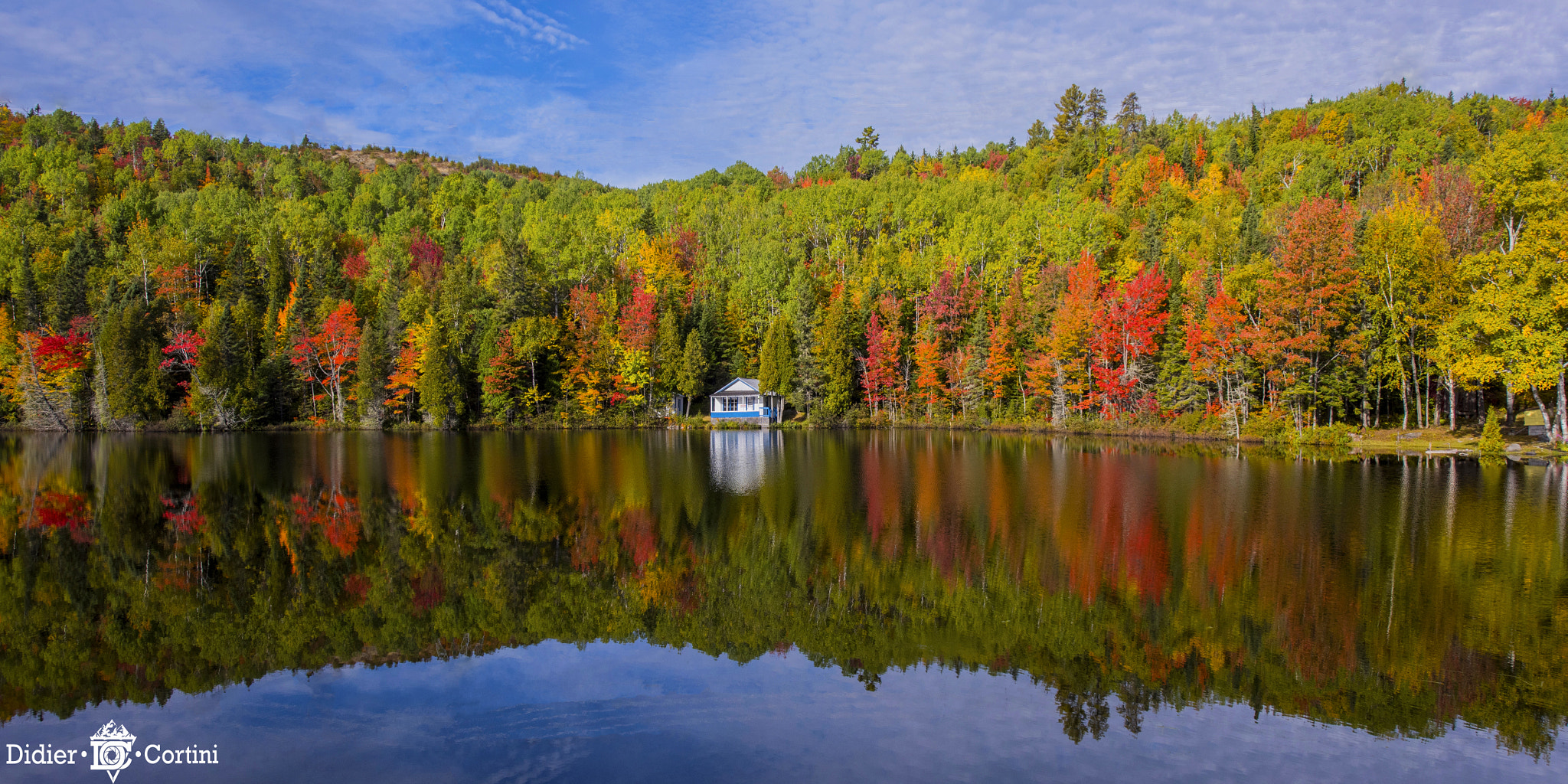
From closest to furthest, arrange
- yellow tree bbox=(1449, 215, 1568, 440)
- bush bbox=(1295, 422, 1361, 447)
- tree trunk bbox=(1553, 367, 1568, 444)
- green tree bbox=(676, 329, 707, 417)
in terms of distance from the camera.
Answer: yellow tree bbox=(1449, 215, 1568, 440) < tree trunk bbox=(1553, 367, 1568, 444) < bush bbox=(1295, 422, 1361, 447) < green tree bbox=(676, 329, 707, 417)

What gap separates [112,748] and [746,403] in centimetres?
5198

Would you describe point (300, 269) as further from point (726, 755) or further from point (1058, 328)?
point (726, 755)

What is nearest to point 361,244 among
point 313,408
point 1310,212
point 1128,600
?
point 313,408

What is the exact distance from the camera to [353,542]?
1805cm

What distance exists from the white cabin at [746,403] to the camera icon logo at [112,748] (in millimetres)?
50581

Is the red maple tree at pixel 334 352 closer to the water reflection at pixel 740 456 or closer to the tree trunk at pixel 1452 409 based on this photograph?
the water reflection at pixel 740 456

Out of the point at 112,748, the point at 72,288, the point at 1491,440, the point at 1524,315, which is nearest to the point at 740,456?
the point at 112,748

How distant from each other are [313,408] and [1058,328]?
5273 centimetres

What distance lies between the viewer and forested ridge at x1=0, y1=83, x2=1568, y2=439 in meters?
39.1

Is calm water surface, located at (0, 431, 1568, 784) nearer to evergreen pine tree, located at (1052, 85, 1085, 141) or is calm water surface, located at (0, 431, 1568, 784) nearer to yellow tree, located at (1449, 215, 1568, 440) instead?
yellow tree, located at (1449, 215, 1568, 440)

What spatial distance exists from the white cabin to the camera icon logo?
166ft

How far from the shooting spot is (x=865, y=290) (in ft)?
216

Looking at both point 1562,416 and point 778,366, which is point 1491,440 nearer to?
point 1562,416

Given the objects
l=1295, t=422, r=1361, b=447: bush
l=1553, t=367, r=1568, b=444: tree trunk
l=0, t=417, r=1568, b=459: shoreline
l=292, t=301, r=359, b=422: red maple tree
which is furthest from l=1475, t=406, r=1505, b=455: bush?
l=292, t=301, r=359, b=422: red maple tree
